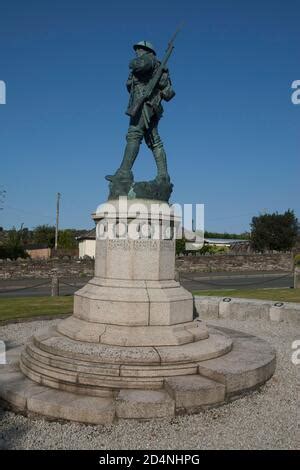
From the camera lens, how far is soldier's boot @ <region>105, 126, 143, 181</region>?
6.88m

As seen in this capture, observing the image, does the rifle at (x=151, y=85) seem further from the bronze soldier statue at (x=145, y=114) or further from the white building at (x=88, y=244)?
the white building at (x=88, y=244)

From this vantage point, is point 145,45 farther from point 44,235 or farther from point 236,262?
point 44,235

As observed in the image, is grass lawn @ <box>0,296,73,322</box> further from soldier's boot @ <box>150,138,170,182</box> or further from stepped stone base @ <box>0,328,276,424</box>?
soldier's boot @ <box>150,138,170,182</box>

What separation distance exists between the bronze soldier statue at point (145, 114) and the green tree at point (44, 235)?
5097 centimetres

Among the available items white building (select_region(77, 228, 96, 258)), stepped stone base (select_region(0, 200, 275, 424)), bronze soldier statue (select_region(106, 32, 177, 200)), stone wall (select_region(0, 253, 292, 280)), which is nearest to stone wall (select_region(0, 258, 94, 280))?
stone wall (select_region(0, 253, 292, 280))

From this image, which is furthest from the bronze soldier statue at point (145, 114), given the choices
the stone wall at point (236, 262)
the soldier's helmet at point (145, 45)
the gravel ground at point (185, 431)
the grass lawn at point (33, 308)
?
the stone wall at point (236, 262)

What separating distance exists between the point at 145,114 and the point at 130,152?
2.22ft

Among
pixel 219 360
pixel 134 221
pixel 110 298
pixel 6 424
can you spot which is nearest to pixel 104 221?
pixel 134 221

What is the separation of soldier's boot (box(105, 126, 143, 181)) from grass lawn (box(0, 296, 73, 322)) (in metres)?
4.96

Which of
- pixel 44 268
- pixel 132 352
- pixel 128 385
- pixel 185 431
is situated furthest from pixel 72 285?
pixel 185 431

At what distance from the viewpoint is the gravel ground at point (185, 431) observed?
3914 millimetres
